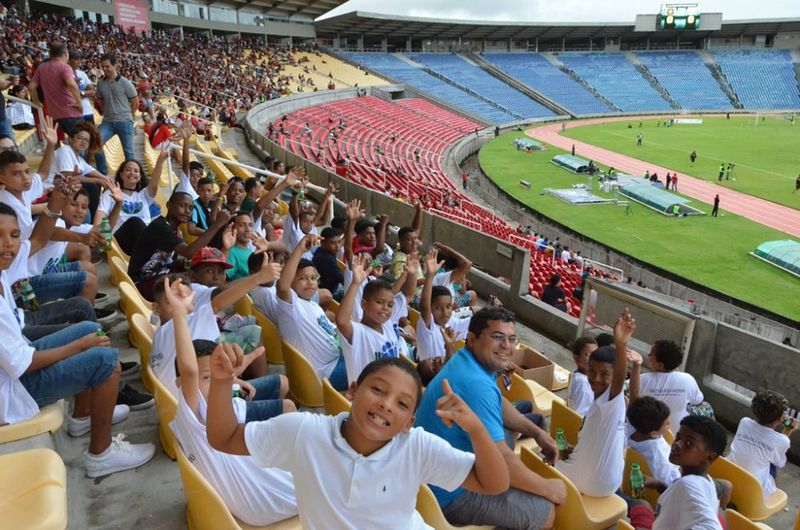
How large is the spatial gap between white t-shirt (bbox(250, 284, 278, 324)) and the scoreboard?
7377 centimetres

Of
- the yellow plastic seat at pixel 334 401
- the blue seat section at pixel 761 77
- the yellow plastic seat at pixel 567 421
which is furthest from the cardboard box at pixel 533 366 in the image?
the blue seat section at pixel 761 77

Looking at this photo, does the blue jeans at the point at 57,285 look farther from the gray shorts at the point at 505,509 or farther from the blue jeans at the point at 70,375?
the gray shorts at the point at 505,509

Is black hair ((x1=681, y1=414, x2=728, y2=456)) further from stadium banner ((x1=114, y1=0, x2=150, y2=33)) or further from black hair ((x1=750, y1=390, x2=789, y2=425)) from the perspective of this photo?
stadium banner ((x1=114, y1=0, x2=150, y2=33))

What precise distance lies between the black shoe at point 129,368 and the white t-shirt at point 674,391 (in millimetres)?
A: 3952

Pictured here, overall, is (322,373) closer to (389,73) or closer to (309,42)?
(389,73)

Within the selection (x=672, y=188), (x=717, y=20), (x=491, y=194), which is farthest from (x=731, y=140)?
(x=717, y=20)

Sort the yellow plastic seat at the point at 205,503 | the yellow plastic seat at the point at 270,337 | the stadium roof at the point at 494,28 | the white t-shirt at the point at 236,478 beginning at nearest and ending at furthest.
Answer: the yellow plastic seat at the point at 205,503 < the white t-shirt at the point at 236,478 < the yellow plastic seat at the point at 270,337 < the stadium roof at the point at 494,28

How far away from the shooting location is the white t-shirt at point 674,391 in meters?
4.50

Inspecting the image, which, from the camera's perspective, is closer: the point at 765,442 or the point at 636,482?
the point at 636,482

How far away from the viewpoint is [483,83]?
193ft

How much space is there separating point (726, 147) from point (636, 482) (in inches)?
1777

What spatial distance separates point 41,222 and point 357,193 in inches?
302

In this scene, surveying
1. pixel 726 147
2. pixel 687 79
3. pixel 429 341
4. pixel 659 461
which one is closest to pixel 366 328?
pixel 429 341

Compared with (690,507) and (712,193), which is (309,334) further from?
(712,193)
